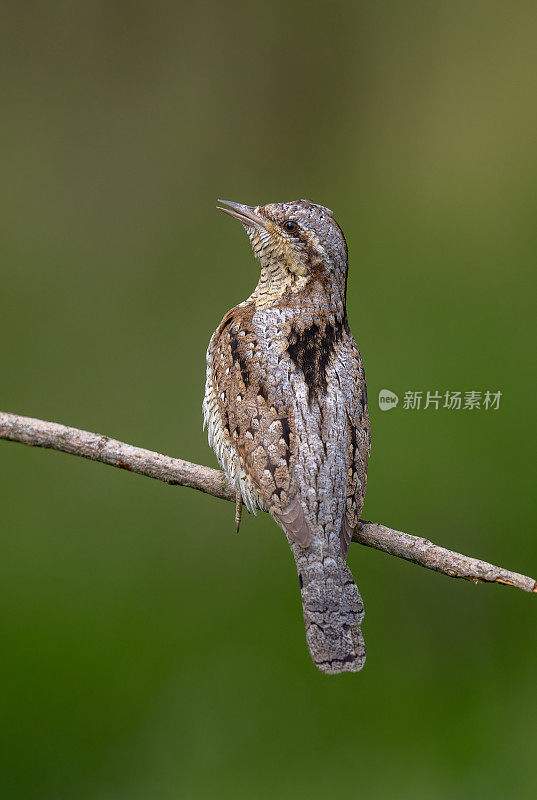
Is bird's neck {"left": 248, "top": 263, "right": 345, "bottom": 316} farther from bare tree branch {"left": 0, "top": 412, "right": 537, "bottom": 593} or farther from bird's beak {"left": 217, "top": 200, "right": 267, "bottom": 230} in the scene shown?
bare tree branch {"left": 0, "top": 412, "right": 537, "bottom": 593}

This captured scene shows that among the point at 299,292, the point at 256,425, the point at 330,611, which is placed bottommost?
the point at 330,611

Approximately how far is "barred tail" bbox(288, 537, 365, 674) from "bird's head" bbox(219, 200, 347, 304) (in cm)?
100

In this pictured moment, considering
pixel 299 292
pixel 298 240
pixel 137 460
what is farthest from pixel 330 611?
pixel 298 240

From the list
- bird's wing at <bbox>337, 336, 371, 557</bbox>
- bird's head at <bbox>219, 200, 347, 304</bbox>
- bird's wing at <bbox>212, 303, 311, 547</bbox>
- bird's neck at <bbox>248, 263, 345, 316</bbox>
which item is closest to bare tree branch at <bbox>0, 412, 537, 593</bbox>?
bird's wing at <bbox>337, 336, 371, 557</bbox>

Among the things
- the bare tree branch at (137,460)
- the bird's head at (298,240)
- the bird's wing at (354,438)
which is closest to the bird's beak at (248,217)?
the bird's head at (298,240)

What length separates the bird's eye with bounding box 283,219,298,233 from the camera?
2932mm

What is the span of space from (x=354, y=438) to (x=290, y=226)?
0.79m

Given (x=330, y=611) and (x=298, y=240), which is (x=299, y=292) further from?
(x=330, y=611)

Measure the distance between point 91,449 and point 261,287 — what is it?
932mm

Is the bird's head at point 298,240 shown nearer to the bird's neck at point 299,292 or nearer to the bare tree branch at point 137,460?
the bird's neck at point 299,292

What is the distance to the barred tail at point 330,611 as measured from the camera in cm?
248

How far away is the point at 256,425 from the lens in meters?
2.73

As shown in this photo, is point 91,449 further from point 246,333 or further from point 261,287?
point 261,287

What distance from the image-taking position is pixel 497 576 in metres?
2.46
